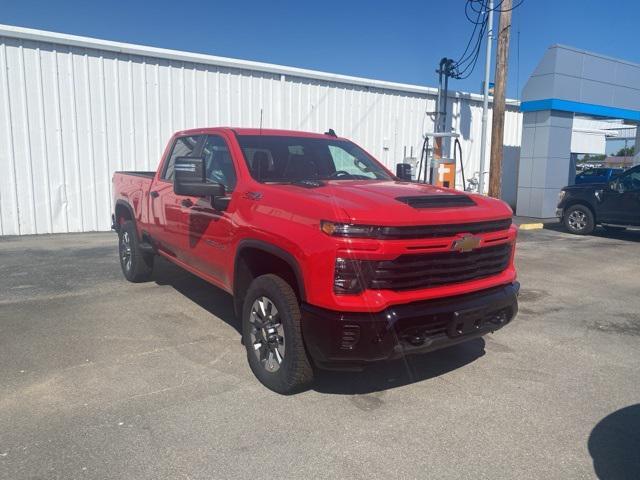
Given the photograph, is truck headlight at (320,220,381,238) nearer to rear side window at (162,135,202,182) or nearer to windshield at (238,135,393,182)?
windshield at (238,135,393,182)

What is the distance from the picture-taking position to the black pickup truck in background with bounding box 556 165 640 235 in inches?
438

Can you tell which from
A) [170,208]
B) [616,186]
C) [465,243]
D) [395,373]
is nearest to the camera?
[465,243]

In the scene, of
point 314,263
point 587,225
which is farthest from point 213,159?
point 587,225

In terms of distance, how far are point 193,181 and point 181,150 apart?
1684mm

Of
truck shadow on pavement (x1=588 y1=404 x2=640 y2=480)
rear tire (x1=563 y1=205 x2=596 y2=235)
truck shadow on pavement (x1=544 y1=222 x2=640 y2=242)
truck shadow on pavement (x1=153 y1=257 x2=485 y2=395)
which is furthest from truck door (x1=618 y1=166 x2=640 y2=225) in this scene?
truck shadow on pavement (x1=588 y1=404 x2=640 y2=480)

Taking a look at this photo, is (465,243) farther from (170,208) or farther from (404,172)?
(170,208)

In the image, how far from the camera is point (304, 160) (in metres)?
4.77

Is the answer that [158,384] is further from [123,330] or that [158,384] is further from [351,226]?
[351,226]

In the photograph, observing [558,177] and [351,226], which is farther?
[558,177]

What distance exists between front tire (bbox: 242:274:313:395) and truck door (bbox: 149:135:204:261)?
1566 mm

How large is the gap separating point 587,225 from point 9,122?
12950mm

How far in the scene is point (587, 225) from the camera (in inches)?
481

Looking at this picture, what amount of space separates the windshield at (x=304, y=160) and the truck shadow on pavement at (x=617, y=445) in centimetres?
272

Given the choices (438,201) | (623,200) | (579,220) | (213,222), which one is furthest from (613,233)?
(213,222)
